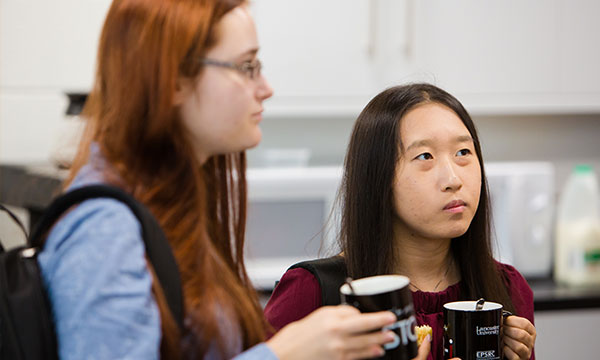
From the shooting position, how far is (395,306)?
74 centimetres

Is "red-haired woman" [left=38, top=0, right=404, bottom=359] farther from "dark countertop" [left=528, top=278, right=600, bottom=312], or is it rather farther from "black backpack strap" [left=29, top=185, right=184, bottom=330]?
"dark countertop" [left=528, top=278, right=600, bottom=312]

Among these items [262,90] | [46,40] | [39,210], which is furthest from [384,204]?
[46,40]

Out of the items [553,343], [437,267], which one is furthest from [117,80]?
[553,343]

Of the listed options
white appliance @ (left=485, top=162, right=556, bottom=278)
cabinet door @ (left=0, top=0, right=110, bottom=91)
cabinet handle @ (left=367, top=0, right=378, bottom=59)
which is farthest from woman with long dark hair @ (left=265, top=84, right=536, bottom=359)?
cabinet door @ (left=0, top=0, right=110, bottom=91)

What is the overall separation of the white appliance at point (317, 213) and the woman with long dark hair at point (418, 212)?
103 centimetres

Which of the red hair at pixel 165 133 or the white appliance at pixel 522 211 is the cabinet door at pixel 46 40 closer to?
the white appliance at pixel 522 211

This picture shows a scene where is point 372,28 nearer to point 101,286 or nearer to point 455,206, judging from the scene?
point 455,206

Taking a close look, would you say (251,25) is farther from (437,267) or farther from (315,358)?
(437,267)

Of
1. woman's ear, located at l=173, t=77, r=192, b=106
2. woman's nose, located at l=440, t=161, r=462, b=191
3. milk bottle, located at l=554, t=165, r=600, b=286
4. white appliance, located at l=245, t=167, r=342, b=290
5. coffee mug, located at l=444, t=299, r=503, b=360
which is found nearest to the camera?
woman's ear, located at l=173, t=77, r=192, b=106

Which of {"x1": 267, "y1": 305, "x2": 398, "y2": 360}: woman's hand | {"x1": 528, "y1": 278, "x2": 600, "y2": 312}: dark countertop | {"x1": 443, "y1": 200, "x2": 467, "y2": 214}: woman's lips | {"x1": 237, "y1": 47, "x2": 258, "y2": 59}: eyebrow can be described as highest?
{"x1": 237, "y1": 47, "x2": 258, "y2": 59}: eyebrow

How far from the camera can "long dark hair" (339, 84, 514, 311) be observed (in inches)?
44.8

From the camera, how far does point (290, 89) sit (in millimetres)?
2455

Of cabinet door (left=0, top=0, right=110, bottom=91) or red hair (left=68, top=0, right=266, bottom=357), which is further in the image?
cabinet door (left=0, top=0, right=110, bottom=91)

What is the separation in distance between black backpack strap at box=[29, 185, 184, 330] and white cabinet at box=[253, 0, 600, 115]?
1760mm
